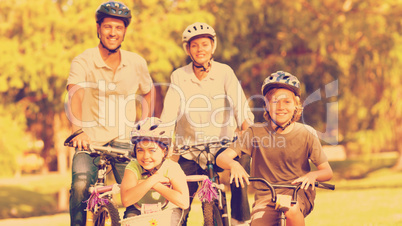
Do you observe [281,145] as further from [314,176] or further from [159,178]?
[159,178]

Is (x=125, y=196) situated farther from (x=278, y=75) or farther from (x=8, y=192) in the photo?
(x=8, y=192)

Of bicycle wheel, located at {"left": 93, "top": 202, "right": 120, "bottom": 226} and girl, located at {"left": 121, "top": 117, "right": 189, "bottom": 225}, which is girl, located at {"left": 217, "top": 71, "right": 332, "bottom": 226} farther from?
bicycle wheel, located at {"left": 93, "top": 202, "right": 120, "bottom": 226}

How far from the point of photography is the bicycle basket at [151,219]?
4.85 m

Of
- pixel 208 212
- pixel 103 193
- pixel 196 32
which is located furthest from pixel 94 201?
pixel 196 32

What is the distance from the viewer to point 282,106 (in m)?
5.16

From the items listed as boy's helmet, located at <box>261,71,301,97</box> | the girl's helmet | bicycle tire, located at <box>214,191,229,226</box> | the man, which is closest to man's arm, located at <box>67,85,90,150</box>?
the man

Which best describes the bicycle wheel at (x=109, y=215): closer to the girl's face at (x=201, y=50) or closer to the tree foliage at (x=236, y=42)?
the girl's face at (x=201, y=50)

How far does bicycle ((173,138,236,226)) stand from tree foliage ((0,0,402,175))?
459 inches

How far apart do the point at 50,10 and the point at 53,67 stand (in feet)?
6.67

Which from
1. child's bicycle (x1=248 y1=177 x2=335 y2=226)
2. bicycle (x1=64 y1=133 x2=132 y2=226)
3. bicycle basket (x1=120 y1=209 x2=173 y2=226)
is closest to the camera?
child's bicycle (x1=248 y1=177 x2=335 y2=226)

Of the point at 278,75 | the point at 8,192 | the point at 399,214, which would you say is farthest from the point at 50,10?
the point at 8,192

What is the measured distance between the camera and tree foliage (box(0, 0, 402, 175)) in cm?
1823

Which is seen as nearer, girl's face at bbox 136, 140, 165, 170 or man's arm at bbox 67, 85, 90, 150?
girl's face at bbox 136, 140, 165, 170

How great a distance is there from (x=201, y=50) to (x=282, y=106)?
1.35 metres
